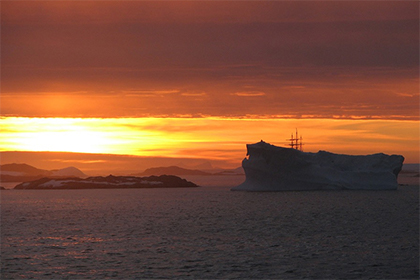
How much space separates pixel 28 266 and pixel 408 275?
1975cm

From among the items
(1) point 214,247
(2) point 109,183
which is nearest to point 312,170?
(1) point 214,247

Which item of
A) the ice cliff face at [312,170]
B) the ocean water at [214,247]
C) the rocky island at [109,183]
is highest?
the ice cliff face at [312,170]

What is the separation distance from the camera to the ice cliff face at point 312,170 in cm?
8912

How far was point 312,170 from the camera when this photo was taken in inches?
3755

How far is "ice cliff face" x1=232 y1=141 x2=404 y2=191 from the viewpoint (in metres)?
89.1

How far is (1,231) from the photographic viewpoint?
47.2 metres

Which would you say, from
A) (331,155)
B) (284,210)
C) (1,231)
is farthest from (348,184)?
(1,231)

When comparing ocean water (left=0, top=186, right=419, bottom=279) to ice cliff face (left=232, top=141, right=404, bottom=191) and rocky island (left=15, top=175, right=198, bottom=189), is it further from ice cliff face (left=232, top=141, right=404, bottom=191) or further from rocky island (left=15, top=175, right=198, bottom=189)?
rocky island (left=15, top=175, right=198, bottom=189)

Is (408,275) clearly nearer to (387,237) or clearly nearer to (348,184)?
(387,237)

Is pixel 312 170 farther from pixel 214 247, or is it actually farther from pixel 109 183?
pixel 109 183

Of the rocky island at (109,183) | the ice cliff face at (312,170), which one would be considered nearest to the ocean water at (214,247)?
the ice cliff face at (312,170)

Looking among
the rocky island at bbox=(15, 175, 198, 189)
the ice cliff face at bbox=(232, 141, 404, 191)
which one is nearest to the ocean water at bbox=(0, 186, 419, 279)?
the ice cliff face at bbox=(232, 141, 404, 191)

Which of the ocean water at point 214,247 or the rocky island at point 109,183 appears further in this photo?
the rocky island at point 109,183

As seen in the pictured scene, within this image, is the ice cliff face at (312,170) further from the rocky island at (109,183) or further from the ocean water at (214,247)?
the rocky island at (109,183)
